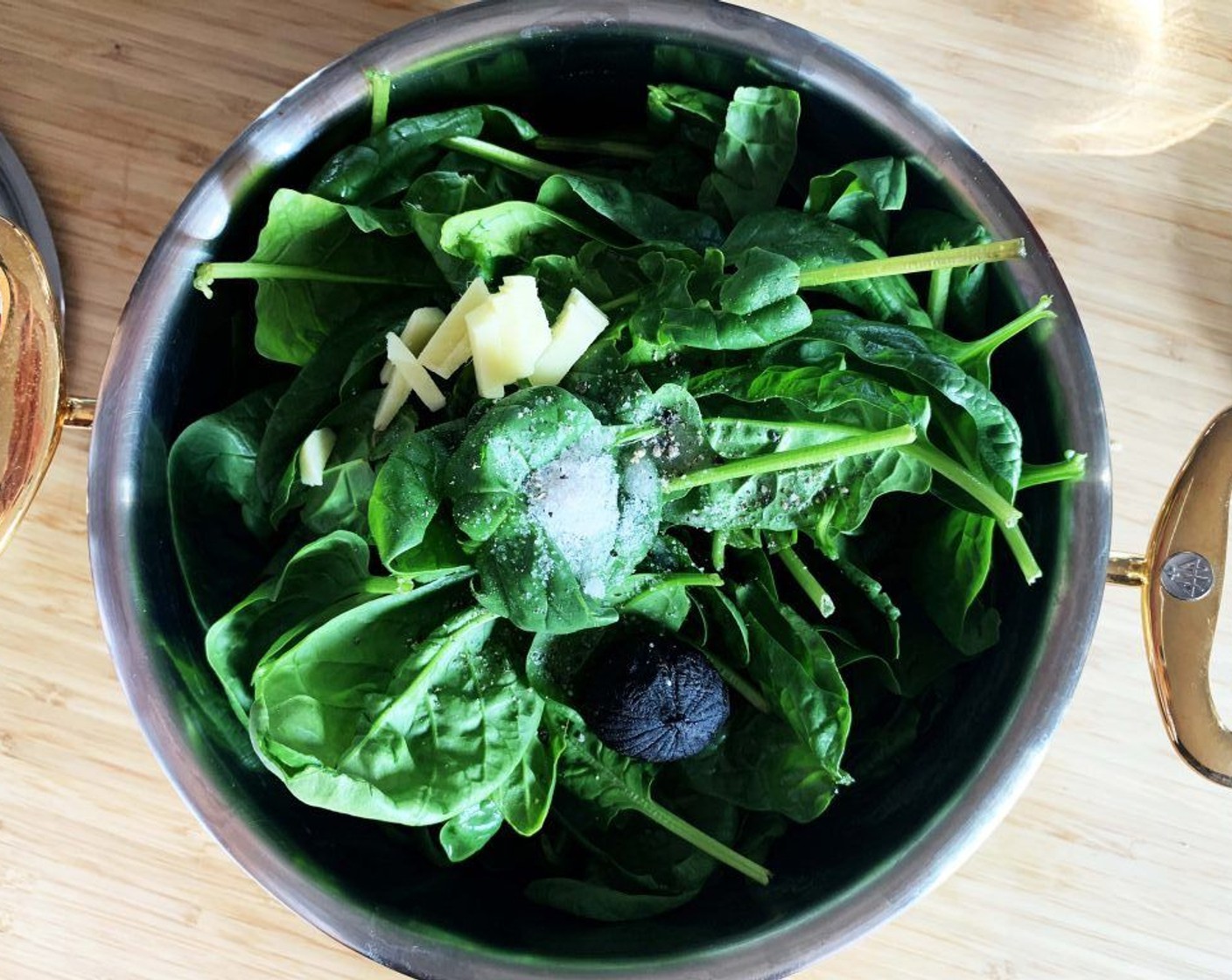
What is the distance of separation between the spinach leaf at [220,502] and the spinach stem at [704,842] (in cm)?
33

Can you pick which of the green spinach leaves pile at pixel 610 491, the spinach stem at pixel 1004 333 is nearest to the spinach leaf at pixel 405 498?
the green spinach leaves pile at pixel 610 491

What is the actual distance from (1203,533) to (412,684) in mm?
538

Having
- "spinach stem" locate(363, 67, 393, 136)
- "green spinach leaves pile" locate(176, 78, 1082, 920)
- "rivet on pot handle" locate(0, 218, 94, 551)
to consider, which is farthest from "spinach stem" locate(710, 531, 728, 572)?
"rivet on pot handle" locate(0, 218, 94, 551)

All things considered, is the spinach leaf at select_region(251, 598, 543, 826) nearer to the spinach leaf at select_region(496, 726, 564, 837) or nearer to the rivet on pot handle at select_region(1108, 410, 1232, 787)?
the spinach leaf at select_region(496, 726, 564, 837)

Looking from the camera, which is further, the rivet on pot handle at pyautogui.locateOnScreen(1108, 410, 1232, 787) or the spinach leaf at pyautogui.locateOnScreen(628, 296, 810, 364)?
the rivet on pot handle at pyautogui.locateOnScreen(1108, 410, 1232, 787)

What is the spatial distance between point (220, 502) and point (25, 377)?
0.57 feet

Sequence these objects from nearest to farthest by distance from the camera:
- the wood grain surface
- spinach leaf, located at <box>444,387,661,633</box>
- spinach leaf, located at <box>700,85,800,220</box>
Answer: spinach leaf, located at <box>444,387,661,633</box> → spinach leaf, located at <box>700,85,800,220</box> → the wood grain surface

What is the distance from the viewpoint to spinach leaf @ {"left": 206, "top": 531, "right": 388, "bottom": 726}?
708 mm

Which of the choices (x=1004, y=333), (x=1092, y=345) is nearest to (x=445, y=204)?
(x=1004, y=333)

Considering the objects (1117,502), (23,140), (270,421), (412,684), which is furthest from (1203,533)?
(23,140)

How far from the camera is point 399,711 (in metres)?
0.71

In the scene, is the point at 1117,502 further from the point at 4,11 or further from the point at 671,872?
the point at 4,11

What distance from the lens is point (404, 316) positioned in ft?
2.51

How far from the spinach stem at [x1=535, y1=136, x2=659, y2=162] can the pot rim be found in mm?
92
